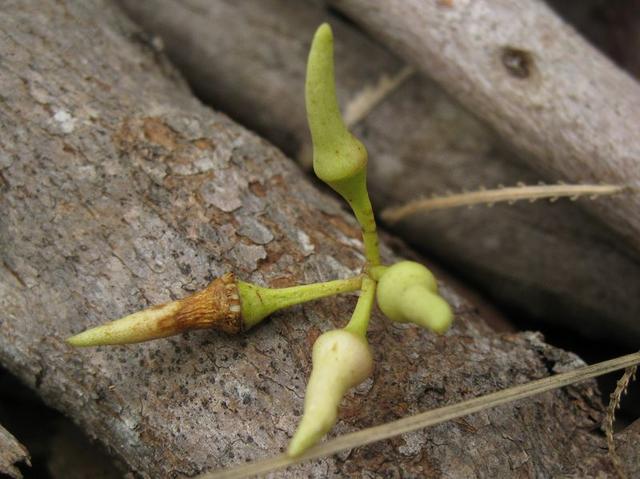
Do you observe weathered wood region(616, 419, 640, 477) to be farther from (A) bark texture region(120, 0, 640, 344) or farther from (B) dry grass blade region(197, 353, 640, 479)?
(A) bark texture region(120, 0, 640, 344)

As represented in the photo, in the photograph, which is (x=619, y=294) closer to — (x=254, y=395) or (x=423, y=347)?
(x=423, y=347)

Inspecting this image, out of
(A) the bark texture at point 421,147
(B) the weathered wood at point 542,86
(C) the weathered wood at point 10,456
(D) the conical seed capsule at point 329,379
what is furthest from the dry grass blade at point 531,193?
(C) the weathered wood at point 10,456

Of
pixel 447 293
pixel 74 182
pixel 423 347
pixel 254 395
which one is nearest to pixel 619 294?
pixel 447 293

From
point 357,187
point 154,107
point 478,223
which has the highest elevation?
point 357,187

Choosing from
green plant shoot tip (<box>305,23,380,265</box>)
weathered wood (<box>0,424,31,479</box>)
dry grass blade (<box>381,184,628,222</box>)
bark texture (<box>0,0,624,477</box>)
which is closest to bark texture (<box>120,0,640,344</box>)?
dry grass blade (<box>381,184,628,222</box>)

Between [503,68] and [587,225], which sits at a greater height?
[503,68]

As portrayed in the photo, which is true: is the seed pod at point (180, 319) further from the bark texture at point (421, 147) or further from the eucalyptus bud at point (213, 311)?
the bark texture at point (421, 147)

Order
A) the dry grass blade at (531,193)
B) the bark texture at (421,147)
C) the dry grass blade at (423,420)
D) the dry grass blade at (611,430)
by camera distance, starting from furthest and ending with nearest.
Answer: the bark texture at (421,147), the dry grass blade at (531,193), the dry grass blade at (611,430), the dry grass blade at (423,420)
